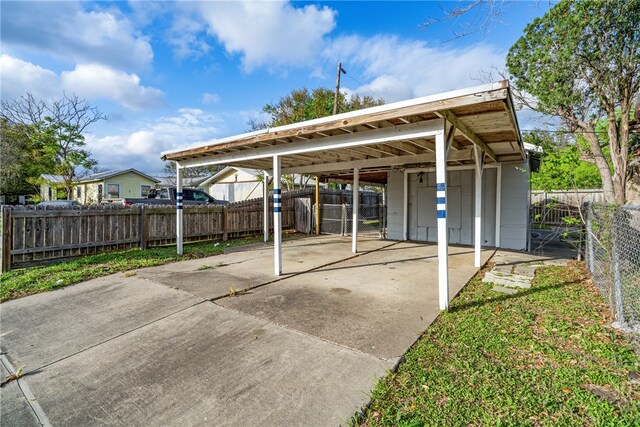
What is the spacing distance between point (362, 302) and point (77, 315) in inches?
148

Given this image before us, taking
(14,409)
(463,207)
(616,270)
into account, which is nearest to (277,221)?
(14,409)

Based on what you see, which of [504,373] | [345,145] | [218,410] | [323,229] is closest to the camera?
[218,410]

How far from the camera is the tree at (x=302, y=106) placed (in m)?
19.7

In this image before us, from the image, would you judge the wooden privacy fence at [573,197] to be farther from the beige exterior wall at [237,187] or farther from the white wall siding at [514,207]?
the beige exterior wall at [237,187]

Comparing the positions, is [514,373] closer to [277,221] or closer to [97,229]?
[277,221]

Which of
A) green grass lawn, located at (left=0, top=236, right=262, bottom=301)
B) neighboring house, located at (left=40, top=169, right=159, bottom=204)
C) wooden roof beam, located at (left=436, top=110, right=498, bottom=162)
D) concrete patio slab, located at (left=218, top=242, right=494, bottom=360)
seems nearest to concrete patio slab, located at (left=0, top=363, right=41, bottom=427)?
concrete patio slab, located at (left=218, top=242, right=494, bottom=360)

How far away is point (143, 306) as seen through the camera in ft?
13.5

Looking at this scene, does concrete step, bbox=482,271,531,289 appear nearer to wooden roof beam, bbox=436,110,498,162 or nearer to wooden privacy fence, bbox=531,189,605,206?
wooden privacy fence, bbox=531,189,605,206

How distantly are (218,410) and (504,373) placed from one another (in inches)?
90.3

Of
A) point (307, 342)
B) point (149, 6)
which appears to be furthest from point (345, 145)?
point (149, 6)

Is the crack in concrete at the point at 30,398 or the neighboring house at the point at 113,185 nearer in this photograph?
the crack in concrete at the point at 30,398

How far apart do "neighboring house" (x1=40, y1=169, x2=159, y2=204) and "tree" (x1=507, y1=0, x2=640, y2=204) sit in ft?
90.4

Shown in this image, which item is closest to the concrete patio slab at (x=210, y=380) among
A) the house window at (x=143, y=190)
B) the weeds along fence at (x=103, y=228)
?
the weeds along fence at (x=103, y=228)

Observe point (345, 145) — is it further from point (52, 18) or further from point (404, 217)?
point (52, 18)
